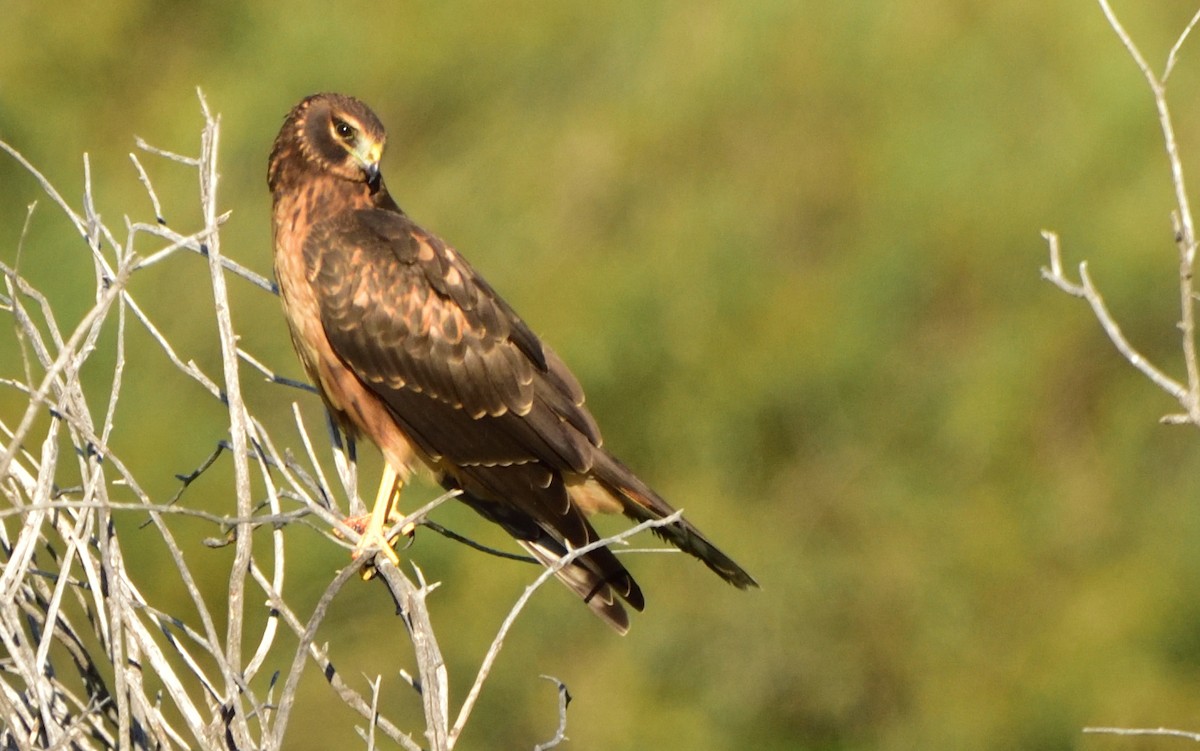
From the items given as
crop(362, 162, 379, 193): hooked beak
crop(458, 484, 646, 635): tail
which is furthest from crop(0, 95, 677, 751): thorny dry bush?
crop(362, 162, 379, 193): hooked beak

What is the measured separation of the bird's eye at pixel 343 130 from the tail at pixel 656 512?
46.0 inches

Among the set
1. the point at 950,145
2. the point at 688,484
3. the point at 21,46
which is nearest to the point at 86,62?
the point at 21,46

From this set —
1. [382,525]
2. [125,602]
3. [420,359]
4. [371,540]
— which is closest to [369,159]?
[420,359]

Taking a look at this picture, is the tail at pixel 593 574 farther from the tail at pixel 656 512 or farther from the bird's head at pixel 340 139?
the bird's head at pixel 340 139

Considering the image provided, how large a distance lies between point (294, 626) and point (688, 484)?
7148mm

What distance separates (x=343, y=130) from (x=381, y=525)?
1269mm

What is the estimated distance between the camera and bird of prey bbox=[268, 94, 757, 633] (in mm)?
4586

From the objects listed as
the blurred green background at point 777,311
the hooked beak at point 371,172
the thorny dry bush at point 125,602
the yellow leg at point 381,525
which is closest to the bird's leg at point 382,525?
the yellow leg at point 381,525

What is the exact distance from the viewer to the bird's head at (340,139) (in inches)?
189

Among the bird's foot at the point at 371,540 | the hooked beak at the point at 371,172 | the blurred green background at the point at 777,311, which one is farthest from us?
the blurred green background at the point at 777,311

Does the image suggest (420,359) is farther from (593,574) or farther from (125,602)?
(125,602)

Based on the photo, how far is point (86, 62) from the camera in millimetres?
11047

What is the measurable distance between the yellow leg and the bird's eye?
962 millimetres

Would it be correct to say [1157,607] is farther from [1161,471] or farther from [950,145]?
[950,145]
